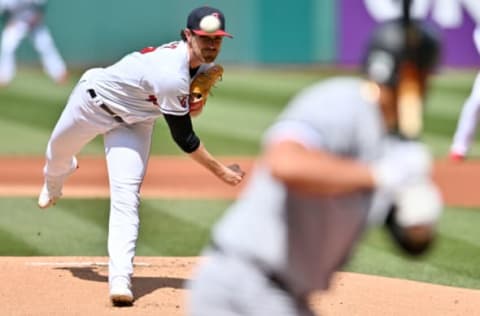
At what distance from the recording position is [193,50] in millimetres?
6332

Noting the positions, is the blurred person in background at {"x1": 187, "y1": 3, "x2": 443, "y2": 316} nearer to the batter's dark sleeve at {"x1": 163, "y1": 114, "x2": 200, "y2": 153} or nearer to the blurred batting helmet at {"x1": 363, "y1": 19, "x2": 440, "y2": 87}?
the blurred batting helmet at {"x1": 363, "y1": 19, "x2": 440, "y2": 87}

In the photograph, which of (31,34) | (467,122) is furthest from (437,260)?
(31,34)

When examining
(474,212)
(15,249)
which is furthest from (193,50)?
(474,212)

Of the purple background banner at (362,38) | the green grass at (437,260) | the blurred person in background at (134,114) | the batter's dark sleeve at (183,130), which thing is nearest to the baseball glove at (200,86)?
the blurred person in background at (134,114)

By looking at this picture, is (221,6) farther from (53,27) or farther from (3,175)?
(3,175)

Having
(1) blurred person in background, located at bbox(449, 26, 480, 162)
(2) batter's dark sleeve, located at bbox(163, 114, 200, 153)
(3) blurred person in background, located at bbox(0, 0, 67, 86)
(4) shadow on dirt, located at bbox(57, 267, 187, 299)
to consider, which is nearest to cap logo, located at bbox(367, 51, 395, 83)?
(2) batter's dark sleeve, located at bbox(163, 114, 200, 153)

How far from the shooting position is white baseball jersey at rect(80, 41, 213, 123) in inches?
248

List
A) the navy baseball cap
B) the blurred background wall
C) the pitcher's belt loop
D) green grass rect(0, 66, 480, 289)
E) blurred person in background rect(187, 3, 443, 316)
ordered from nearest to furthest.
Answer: blurred person in background rect(187, 3, 443, 316)
the navy baseball cap
the pitcher's belt loop
green grass rect(0, 66, 480, 289)
the blurred background wall

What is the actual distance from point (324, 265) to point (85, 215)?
6.48m

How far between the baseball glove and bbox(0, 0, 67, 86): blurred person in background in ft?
46.1

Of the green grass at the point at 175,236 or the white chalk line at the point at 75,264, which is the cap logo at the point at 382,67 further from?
the white chalk line at the point at 75,264

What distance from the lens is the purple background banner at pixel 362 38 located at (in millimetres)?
20377

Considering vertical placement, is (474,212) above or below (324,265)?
below

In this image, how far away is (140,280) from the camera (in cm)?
726
